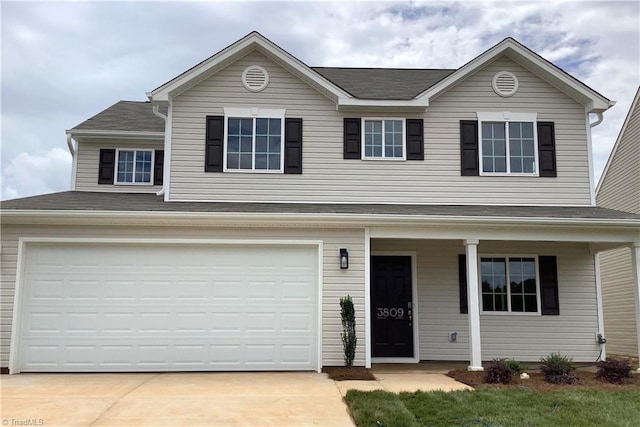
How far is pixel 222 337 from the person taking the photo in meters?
9.80

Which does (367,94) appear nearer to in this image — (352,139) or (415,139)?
(352,139)

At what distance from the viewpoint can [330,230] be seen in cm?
1011

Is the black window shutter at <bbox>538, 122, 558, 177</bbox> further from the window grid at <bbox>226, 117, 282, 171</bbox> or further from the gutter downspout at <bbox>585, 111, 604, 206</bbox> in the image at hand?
the window grid at <bbox>226, 117, 282, 171</bbox>

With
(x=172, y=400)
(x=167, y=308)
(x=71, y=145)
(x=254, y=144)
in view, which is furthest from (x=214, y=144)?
(x=172, y=400)

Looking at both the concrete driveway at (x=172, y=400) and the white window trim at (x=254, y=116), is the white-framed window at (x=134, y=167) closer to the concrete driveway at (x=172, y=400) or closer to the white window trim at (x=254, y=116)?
the white window trim at (x=254, y=116)

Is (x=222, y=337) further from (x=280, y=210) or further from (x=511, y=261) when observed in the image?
(x=511, y=261)

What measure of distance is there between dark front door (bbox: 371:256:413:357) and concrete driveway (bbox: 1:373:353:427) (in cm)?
245

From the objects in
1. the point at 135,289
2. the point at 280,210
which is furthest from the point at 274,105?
the point at 135,289

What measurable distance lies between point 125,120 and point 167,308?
21.5ft

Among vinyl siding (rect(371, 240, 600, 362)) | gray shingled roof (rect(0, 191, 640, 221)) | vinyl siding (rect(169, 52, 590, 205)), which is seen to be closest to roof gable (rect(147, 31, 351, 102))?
vinyl siding (rect(169, 52, 590, 205))

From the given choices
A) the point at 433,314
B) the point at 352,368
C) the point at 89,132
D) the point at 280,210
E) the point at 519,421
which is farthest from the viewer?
the point at 89,132

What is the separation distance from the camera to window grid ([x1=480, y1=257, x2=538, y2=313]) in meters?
11.7

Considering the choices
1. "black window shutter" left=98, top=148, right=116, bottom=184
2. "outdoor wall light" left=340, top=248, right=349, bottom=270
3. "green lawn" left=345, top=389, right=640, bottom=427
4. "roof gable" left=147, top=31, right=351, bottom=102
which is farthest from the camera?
"black window shutter" left=98, top=148, right=116, bottom=184

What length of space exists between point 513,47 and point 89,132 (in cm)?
1020
